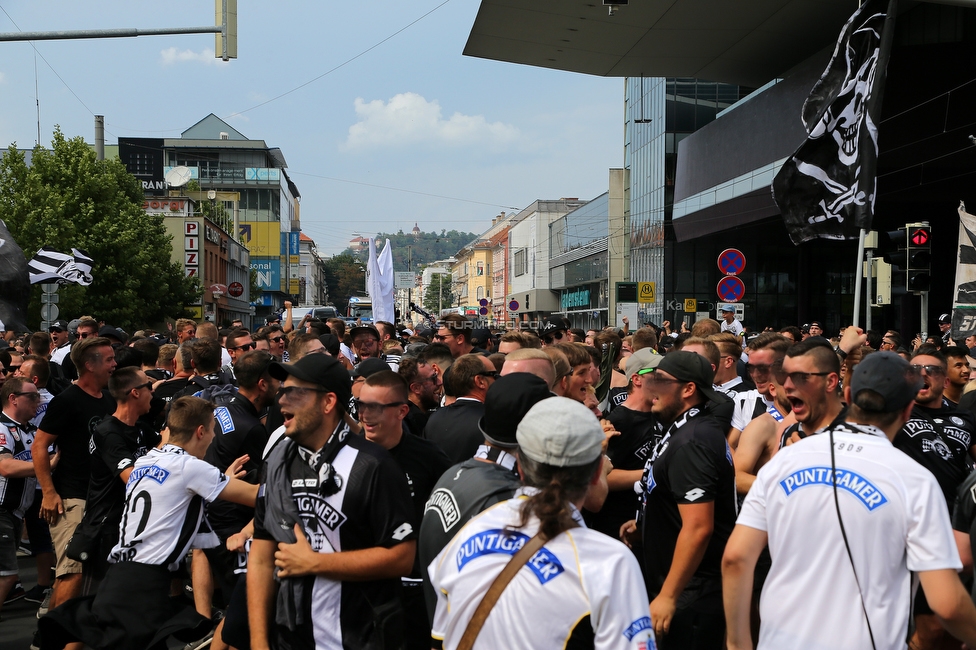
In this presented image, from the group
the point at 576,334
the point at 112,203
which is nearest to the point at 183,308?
the point at 112,203

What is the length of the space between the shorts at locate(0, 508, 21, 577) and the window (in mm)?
87100

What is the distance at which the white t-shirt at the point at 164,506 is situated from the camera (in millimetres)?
4621

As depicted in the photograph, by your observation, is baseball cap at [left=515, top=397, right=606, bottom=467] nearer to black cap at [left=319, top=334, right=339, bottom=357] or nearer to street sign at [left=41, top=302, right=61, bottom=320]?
black cap at [left=319, top=334, right=339, bottom=357]

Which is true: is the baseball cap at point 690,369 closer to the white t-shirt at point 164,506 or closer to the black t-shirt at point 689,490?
the black t-shirt at point 689,490

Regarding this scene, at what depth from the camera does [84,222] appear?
3338 centimetres

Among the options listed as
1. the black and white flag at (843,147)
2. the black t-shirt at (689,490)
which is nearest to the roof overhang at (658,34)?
the black and white flag at (843,147)

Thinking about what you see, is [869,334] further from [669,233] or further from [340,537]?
[669,233]

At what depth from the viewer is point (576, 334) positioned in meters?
12.8

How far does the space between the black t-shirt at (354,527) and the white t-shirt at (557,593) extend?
921 millimetres

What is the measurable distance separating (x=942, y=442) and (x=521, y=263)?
9223 cm

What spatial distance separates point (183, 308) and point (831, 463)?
130 feet

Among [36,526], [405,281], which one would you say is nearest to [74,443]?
[36,526]

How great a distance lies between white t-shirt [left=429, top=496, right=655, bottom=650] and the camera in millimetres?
2221

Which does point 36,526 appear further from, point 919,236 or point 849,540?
point 919,236
